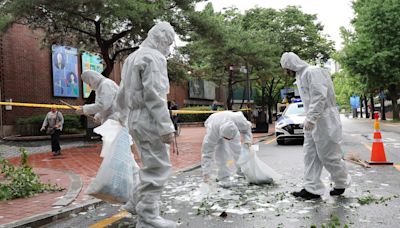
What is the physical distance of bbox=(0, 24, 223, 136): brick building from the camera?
18.4m

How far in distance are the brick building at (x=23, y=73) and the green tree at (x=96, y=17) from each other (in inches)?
82.6

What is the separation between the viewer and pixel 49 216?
15.6ft

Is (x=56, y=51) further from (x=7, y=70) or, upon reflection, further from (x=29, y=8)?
(x=29, y=8)

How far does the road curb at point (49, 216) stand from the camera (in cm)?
443

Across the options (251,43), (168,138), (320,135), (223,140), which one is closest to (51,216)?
(168,138)

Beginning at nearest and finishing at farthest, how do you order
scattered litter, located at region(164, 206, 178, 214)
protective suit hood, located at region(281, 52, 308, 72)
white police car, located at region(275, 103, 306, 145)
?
scattered litter, located at region(164, 206, 178, 214)
protective suit hood, located at region(281, 52, 308, 72)
white police car, located at region(275, 103, 306, 145)

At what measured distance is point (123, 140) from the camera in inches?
173

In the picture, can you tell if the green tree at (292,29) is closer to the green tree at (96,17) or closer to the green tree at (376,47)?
the green tree at (376,47)

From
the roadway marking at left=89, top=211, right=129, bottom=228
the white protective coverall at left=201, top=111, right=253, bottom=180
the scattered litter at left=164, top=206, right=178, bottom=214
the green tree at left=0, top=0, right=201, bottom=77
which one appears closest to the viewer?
the roadway marking at left=89, top=211, right=129, bottom=228

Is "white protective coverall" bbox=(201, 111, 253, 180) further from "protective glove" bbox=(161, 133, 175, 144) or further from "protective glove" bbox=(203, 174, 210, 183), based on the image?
"protective glove" bbox=(161, 133, 175, 144)

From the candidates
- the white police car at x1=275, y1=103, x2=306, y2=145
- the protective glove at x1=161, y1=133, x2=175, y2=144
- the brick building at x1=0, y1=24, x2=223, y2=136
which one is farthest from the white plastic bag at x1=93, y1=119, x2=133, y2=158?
the brick building at x1=0, y1=24, x2=223, y2=136

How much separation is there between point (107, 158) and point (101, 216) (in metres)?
1.08

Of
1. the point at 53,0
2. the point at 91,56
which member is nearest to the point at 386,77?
the point at 91,56

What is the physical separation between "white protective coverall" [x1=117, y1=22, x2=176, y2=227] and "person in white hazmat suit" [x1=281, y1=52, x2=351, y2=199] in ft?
7.38
